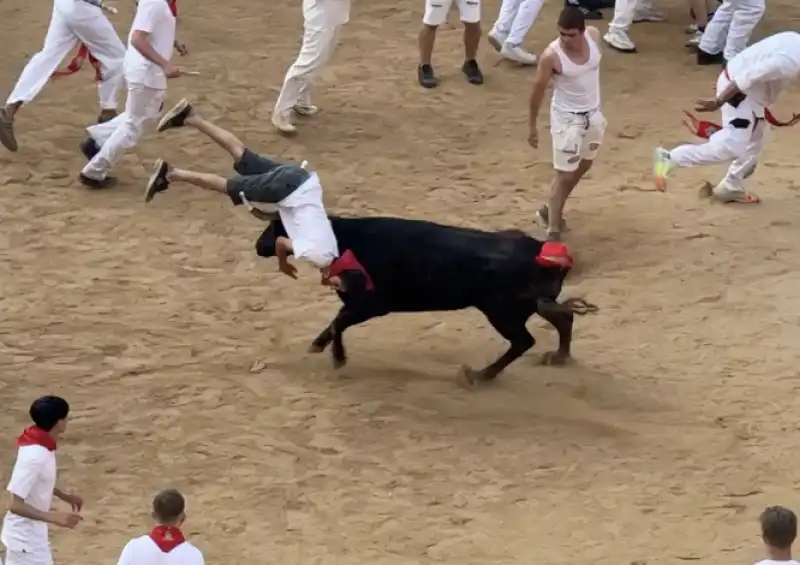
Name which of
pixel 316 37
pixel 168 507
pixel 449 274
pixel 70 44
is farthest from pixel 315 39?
pixel 168 507

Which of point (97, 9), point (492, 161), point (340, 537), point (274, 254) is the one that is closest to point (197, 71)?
point (97, 9)

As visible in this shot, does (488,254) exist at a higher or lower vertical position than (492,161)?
higher

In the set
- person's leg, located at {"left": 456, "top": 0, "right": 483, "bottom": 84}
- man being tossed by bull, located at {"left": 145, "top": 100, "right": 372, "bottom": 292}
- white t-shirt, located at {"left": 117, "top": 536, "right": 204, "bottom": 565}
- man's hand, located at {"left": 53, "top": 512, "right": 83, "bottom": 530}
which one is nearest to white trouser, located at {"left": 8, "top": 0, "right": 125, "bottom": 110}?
man being tossed by bull, located at {"left": 145, "top": 100, "right": 372, "bottom": 292}

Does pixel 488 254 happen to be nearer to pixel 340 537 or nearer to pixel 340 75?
pixel 340 537

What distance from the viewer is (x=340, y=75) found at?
1374 cm

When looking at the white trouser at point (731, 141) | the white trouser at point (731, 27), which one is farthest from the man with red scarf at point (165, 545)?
the white trouser at point (731, 27)

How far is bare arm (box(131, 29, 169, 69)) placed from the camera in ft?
34.6

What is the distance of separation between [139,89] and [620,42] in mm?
5669

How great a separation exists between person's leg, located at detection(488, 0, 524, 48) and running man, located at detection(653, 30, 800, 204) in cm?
345

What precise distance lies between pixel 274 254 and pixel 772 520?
4110 mm

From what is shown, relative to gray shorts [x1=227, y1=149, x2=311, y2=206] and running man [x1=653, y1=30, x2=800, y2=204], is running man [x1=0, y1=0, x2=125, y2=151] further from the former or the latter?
running man [x1=653, y1=30, x2=800, y2=204]

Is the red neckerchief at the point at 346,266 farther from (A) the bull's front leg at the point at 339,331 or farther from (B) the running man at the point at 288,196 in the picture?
(A) the bull's front leg at the point at 339,331

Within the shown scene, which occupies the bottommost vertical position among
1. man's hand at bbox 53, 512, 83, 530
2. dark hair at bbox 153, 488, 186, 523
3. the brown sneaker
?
the brown sneaker

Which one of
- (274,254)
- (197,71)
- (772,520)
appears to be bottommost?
(197,71)
